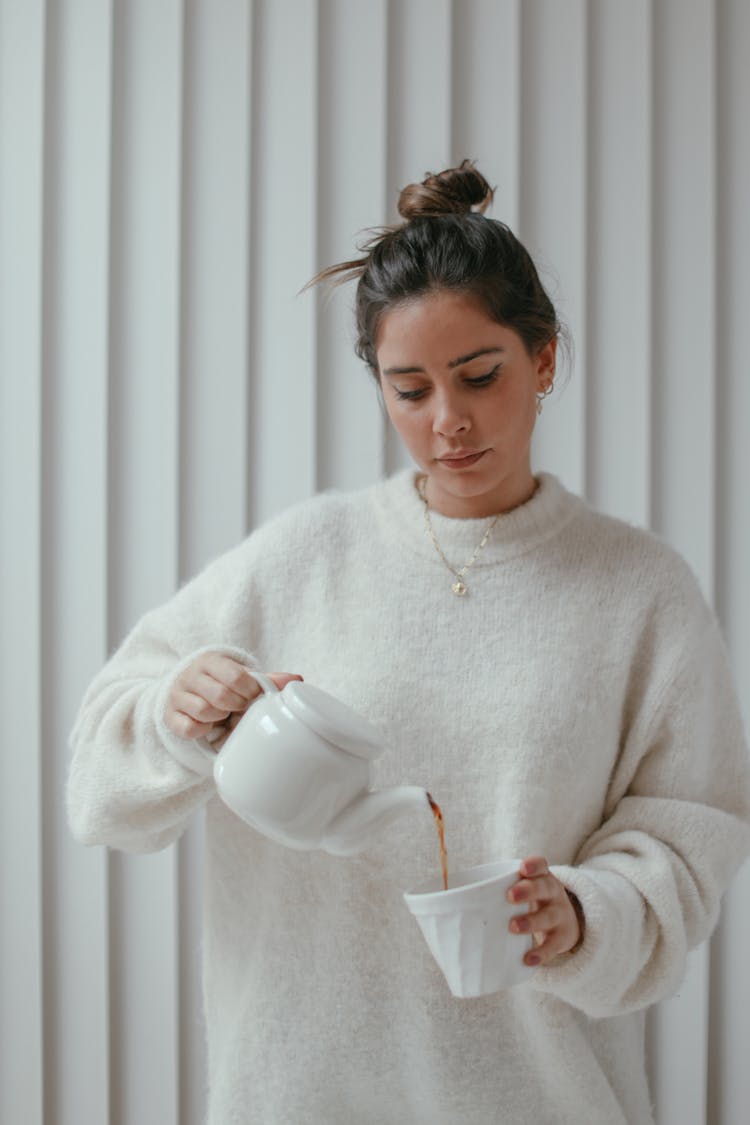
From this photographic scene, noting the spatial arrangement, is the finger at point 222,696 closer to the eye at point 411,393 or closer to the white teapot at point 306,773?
the white teapot at point 306,773

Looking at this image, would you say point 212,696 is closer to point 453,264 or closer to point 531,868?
point 531,868

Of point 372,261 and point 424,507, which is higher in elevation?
point 372,261

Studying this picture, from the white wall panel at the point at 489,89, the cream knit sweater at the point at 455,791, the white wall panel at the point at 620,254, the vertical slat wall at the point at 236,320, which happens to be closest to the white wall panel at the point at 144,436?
the vertical slat wall at the point at 236,320

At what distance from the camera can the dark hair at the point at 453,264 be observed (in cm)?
98

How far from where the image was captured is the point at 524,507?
3.61 feet

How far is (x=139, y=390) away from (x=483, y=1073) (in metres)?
0.92

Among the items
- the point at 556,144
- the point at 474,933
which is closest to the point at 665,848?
the point at 474,933

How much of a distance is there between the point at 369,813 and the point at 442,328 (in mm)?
400

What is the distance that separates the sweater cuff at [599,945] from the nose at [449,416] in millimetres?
366

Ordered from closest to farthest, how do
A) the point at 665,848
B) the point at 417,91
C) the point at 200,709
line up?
the point at 200,709
the point at 665,848
the point at 417,91

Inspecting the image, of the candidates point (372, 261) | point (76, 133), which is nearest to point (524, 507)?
point (372, 261)

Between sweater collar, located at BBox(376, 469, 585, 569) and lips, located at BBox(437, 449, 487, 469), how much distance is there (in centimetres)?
10

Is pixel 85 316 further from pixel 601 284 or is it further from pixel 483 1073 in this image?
pixel 483 1073

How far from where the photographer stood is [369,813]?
32.9 inches
